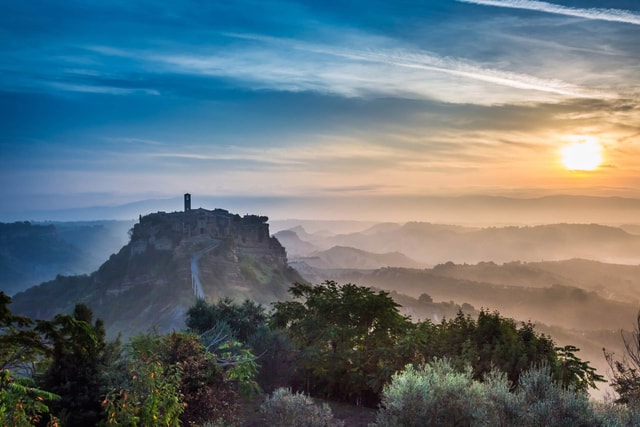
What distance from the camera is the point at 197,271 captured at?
120 metres

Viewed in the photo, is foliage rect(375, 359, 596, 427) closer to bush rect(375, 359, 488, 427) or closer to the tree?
bush rect(375, 359, 488, 427)

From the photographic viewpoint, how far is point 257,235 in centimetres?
15088

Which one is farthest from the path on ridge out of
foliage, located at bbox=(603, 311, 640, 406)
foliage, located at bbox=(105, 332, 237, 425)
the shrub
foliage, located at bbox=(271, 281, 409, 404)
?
the shrub

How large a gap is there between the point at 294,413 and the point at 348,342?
371 inches

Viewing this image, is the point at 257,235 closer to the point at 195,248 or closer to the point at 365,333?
the point at 195,248

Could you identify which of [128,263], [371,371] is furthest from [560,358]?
[128,263]

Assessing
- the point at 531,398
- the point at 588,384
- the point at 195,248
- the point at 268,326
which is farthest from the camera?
the point at 195,248

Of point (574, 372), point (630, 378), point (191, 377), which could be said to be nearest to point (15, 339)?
point (191, 377)

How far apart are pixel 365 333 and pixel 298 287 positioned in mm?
6687

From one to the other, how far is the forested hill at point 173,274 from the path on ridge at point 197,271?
319 mm

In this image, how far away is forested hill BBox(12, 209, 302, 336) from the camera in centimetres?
11419

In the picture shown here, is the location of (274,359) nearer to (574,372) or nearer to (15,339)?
(574,372)

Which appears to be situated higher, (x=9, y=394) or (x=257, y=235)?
(x=9, y=394)

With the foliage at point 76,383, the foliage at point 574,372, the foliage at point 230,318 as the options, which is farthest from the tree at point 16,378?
the foliage at point 230,318
